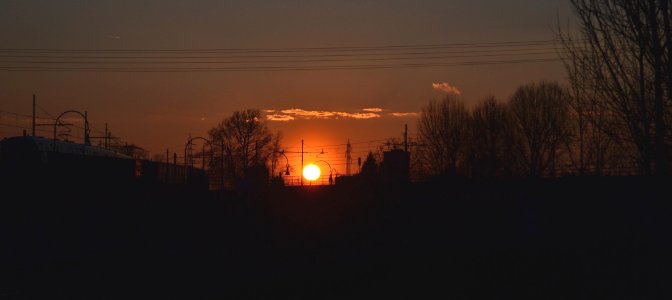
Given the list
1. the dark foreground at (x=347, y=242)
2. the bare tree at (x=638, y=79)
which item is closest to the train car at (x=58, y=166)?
the dark foreground at (x=347, y=242)

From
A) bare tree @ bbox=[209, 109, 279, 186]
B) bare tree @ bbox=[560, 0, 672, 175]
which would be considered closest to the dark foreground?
bare tree @ bbox=[560, 0, 672, 175]

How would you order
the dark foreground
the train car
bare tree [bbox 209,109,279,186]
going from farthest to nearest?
1. bare tree [bbox 209,109,279,186]
2. the train car
3. the dark foreground

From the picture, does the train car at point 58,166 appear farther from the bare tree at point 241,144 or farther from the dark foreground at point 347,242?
the bare tree at point 241,144

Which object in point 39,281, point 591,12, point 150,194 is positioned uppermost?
point 591,12

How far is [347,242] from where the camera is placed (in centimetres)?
3244

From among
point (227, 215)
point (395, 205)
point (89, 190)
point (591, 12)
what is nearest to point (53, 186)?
point (89, 190)

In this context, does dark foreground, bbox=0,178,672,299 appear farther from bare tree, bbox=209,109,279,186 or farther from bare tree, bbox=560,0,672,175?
bare tree, bbox=209,109,279,186

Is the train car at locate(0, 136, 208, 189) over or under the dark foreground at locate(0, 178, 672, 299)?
over

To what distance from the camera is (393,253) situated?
89.9ft

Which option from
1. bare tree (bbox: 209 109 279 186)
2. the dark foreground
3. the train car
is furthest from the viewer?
bare tree (bbox: 209 109 279 186)

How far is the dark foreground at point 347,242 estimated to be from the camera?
63.2 feet

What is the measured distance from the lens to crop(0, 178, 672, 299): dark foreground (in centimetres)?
1925

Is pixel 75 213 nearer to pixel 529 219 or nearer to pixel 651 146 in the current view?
pixel 529 219

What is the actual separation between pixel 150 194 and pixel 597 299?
23.9 meters
